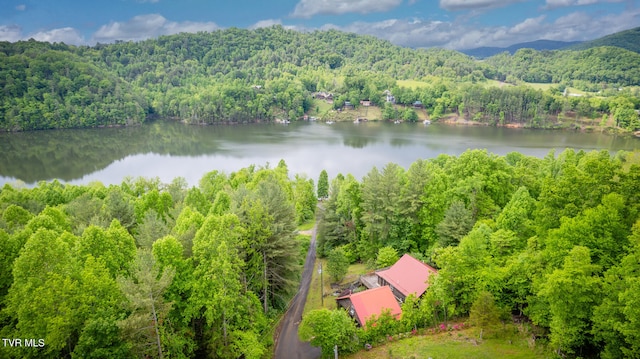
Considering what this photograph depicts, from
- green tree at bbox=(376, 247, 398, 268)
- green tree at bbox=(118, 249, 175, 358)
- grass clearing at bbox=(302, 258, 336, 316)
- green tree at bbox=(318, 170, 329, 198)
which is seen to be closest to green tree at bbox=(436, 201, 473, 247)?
green tree at bbox=(376, 247, 398, 268)

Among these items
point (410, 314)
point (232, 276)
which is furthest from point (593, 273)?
point (232, 276)

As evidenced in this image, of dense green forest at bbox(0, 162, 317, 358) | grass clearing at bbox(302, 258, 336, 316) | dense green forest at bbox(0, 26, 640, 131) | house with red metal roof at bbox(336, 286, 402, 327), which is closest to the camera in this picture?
dense green forest at bbox(0, 162, 317, 358)

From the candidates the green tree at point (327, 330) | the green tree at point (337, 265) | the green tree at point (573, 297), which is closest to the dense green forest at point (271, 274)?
the green tree at point (573, 297)

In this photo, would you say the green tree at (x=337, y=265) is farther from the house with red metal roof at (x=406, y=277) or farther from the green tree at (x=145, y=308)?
the green tree at (x=145, y=308)

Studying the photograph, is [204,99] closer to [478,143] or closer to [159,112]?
[159,112]

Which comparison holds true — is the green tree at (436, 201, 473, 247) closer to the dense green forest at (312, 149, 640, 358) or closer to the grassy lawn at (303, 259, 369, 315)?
the dense green forest at (312, 149, 640, 358)

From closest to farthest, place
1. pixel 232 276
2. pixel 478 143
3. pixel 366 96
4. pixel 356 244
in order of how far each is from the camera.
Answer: pixel 232 276
pixel 356 244
pixel 478 143
pixel 366 96
